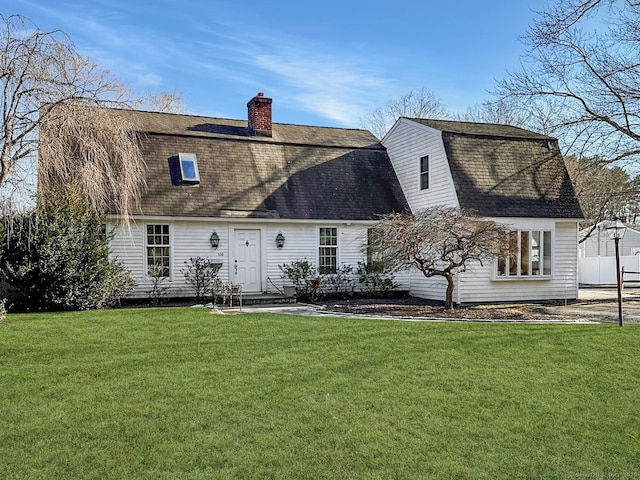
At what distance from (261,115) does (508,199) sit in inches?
345

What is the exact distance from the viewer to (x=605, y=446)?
16.5ft

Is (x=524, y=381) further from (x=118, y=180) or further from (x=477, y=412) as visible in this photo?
(x=118, y=180)

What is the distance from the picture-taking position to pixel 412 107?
Answer: 128 ft

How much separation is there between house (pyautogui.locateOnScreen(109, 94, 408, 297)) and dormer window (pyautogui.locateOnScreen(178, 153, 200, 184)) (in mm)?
32

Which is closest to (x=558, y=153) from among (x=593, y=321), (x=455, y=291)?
(x=455, y=291)

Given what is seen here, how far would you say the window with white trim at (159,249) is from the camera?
15367mm

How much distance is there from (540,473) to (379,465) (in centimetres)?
133

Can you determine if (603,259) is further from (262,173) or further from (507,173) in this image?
(262,173)

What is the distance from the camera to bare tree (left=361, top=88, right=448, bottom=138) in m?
38.8

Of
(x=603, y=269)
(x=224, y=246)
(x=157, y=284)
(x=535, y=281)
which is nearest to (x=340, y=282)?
(x=224, y=246)

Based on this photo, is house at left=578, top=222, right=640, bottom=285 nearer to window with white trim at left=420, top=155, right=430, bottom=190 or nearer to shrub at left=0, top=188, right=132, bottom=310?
window with white trim at left=420, top=155, right=430, bottom=190

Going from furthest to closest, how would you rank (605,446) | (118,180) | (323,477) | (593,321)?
(118,180)
(593,321)
(605,446)
(323,477)

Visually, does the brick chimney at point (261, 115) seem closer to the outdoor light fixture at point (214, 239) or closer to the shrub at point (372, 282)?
the outdoor light fixture at point (214, 239)

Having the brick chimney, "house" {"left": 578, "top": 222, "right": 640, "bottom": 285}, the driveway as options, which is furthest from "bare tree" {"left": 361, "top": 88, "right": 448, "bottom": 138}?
the driveway
